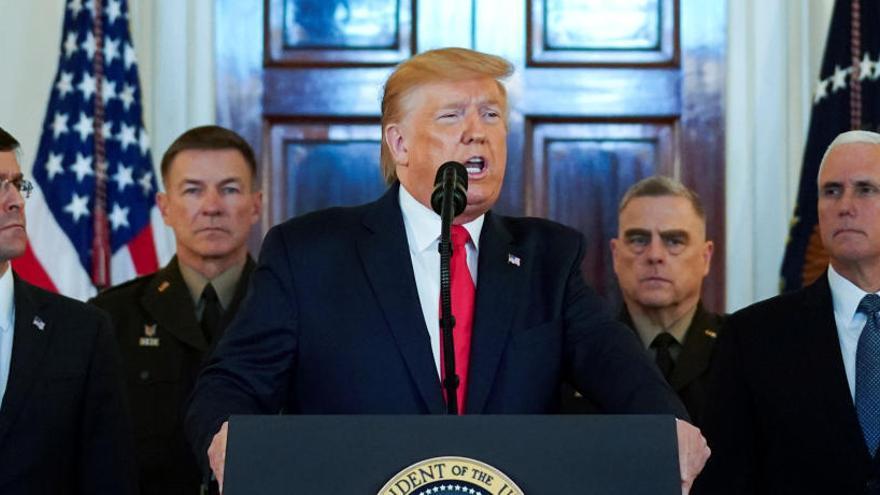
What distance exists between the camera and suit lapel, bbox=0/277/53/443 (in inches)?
140

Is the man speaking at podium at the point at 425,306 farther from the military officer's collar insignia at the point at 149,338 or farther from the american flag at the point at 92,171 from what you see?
the american flag at the point at 92,171

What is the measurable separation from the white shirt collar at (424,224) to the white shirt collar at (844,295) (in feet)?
3.95

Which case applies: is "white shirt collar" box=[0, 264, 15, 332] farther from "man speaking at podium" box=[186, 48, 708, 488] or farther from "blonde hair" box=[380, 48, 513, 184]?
"blonde hair" box=[380, 48, 513, 184]

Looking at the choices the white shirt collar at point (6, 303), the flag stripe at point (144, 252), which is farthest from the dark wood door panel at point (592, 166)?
the white shirt collar at point (6, 303)

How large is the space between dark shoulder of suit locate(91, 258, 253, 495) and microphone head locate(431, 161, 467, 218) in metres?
1.85

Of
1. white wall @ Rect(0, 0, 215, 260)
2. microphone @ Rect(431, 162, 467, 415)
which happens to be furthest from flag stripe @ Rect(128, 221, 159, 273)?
microphone @ Rect(431, 162, 467, 415)

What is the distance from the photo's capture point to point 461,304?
2.78 m

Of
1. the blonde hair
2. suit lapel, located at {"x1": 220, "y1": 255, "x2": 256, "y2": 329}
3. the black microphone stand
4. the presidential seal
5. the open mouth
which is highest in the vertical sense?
the blonde hair

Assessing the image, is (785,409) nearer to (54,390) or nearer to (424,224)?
(424,224)

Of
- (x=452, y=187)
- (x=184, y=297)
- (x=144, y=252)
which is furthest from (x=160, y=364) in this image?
(x=452, y=187)

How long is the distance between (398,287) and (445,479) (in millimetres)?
748

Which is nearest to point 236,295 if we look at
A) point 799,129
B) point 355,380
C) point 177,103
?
point 177,103

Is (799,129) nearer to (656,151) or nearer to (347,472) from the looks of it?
(656,151)

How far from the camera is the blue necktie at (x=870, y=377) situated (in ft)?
11.3
